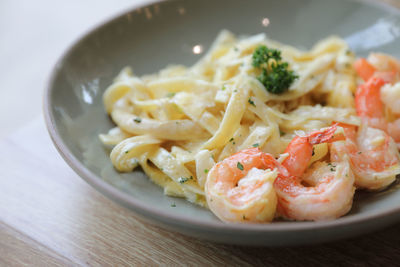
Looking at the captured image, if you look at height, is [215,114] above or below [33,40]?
below

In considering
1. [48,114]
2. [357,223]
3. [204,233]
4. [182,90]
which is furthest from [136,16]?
[357,223]

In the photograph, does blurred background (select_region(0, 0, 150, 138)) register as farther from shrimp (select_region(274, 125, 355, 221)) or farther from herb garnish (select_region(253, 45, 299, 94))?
shrimp (select_region(274, 125, 355, 221))

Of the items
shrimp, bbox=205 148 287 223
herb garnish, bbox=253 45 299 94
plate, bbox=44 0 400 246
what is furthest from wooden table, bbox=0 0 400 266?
herb garnish, bbox=253 45 299 94

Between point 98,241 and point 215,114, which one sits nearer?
point 98,241

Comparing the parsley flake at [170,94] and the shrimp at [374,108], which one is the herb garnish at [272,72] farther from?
the parsley flake at [170,94]

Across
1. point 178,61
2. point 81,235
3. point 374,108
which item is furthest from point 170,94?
point 374,108

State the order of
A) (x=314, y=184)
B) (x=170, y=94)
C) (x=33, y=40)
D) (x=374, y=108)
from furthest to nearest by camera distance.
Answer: (x=33, y=40), (x=170, y=94), (x=374, y=108), (x=314, y=184)

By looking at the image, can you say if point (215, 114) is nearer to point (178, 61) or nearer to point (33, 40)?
point (178, 61)
